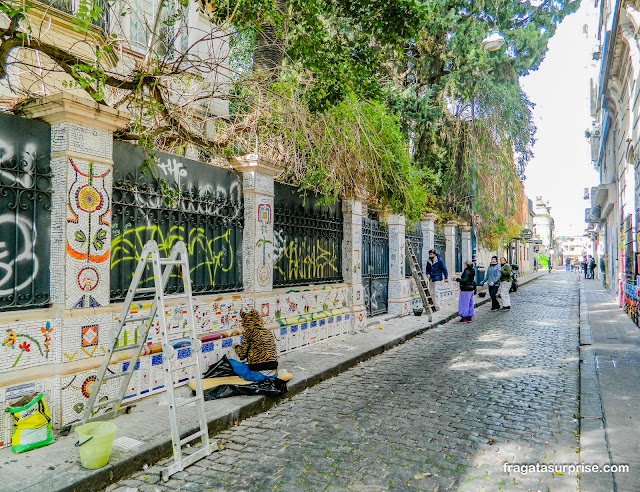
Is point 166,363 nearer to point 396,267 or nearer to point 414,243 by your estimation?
point 396,267

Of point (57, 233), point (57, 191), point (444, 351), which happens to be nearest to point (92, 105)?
point (57, 191)

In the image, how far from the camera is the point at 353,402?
18.5ft

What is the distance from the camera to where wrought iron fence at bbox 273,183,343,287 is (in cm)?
808

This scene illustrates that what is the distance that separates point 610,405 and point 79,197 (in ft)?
20.8

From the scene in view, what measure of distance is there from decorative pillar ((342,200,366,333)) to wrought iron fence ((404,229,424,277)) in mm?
3992

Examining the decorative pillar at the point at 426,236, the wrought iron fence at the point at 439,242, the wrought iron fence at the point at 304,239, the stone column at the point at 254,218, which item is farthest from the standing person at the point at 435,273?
the stone column at the point at 254,218

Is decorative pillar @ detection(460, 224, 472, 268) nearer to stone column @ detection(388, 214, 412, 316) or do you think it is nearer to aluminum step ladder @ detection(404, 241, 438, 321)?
aluminum step ladder @ detection(404, 241, 438, 321)

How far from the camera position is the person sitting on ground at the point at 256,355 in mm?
5949

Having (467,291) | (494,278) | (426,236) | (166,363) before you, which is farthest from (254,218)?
(494,278)

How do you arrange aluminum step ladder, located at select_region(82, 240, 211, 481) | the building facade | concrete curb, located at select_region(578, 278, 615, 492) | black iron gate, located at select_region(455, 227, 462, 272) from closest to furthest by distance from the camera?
concrete curb, located at select_region(578, 278, 615, 492), aluminum step ladder, located at select_region(82, 240, 211, 481), the building facade, black iron gate, located at select_region(455, 227, 462, 272)

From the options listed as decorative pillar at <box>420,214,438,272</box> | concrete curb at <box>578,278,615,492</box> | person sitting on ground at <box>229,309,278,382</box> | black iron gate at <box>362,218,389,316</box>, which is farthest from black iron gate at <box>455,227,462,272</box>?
person sitting on ground at <box>229,309,278,382</box>

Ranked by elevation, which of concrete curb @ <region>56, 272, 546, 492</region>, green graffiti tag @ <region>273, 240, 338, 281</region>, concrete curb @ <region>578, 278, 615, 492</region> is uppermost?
green graffiti tag @ <region>273, 240, 338, 281</region>

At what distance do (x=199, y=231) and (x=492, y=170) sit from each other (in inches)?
551

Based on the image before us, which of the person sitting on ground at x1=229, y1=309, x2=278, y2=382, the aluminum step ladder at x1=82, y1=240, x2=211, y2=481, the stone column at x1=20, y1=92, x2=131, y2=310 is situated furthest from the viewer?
the person sitting on ground at x1=229, y1=309, x2=278, y2=382
